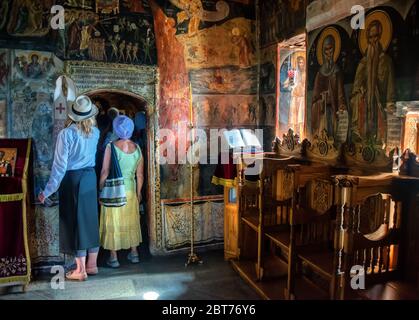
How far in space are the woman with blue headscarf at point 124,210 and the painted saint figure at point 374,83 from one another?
2967 millimetres

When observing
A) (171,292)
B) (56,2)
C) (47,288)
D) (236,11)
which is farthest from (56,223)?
(236,11)

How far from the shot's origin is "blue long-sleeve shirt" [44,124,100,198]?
4.28 metres

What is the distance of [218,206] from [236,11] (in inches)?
120

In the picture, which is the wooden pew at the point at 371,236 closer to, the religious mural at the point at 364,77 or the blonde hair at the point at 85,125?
the religious mural at the point at 364,77

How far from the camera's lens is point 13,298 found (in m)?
3.92

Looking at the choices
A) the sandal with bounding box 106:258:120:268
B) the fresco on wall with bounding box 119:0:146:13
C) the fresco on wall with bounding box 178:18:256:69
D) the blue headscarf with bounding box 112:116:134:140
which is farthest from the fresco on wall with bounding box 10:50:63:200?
the fresco on wall with bounding box 178:18:256:69

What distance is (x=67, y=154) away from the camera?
4.31 m

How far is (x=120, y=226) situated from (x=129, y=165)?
2.89 ft

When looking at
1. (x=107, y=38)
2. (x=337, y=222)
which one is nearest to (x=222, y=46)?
(x=107, y=38)

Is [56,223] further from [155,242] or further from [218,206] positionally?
[218,206]

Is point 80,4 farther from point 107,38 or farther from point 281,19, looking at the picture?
point 281,19

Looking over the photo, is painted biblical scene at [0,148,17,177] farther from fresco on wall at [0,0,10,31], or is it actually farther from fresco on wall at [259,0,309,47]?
fresco on wall at [259,0,309,47]

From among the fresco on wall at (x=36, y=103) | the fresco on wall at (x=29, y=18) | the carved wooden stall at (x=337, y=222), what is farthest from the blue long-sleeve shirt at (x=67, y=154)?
the carved wooden stall at (x=337, y=222)

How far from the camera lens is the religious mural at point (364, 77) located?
2977mm
